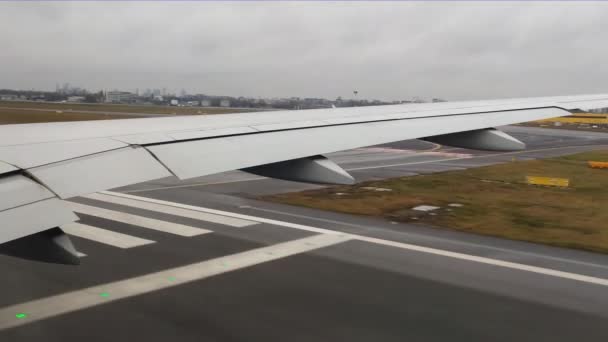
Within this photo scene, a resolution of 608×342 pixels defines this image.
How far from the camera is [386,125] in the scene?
8398 mm

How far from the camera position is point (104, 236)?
1283 centimetres

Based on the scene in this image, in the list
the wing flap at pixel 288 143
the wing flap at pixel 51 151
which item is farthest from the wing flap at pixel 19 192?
the wing flap at pixel 288 143

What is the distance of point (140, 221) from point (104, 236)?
5.63ft

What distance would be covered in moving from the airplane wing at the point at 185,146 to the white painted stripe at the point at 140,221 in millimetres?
5859

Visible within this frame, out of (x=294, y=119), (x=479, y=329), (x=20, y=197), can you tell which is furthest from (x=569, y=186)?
(x=20, y=197)

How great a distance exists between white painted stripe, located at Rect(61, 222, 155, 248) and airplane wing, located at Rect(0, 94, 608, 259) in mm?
5355

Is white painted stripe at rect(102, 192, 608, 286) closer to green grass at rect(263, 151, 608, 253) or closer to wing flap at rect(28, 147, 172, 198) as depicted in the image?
green grass at rect(263, 151, 608, 253)

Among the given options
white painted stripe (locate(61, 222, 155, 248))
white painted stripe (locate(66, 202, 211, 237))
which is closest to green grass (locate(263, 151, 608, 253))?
white painted stripe (locate(66, 202, 211, 237))

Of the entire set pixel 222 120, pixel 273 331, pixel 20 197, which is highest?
pixel 222 120

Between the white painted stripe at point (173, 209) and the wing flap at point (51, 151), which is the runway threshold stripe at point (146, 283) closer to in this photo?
the white painted stripe at point (173, 209)

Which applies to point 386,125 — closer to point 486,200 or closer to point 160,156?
point 160,156

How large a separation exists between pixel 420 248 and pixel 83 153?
8.69m

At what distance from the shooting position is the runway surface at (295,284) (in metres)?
7.69

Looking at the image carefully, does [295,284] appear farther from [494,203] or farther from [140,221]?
[494,203]
